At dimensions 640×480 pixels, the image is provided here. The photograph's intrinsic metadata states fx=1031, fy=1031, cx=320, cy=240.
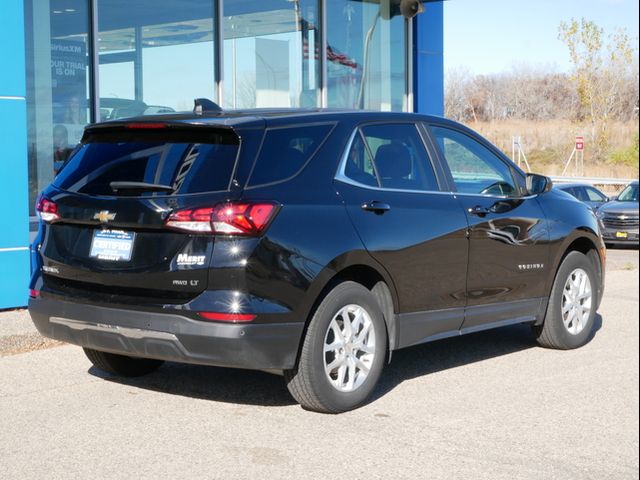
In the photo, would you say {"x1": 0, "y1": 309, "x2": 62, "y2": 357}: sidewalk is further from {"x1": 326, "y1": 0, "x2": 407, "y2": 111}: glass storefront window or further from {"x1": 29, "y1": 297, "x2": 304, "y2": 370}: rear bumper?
{"x1": 326, "y1": 0, "x2": 407, "y2": 111}: glass storefront window

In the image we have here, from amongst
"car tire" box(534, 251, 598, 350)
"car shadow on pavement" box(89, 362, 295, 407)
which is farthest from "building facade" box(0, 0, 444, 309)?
"car tire" box(534, 251, 598, 350)

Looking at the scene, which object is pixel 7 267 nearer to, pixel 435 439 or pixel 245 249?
Result: pixel 245 249

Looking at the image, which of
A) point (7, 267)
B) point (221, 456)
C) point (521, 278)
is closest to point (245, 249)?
point (221, 456)

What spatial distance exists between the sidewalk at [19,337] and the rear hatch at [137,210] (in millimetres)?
1918

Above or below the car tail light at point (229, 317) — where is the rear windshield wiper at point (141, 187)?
above

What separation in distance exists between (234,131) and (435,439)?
2032mm

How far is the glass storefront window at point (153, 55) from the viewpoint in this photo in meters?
12.4

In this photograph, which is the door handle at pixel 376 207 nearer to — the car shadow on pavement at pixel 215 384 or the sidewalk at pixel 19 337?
the car shadow on pavement at pixel 215 384

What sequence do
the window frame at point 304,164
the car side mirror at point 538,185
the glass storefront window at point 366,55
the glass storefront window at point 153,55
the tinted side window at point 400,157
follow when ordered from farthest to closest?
the glass storefront window at point 366,55 → the glass storefront window at point 153,55 → the car side mirror at point 538,185 → the tinted side window at point 400,157 → the window frame at point 304,164

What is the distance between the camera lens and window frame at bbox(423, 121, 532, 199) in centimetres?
709

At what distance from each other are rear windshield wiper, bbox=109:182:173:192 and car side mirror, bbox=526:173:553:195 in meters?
3.15

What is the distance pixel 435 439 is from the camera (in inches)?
217

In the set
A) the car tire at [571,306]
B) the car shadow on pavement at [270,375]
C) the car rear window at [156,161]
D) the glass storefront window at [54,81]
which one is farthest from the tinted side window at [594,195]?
the car rear window at [156,161]

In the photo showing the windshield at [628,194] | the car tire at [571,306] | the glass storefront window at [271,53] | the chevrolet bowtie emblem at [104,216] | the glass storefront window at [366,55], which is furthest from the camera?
the windshield at [628,194]
